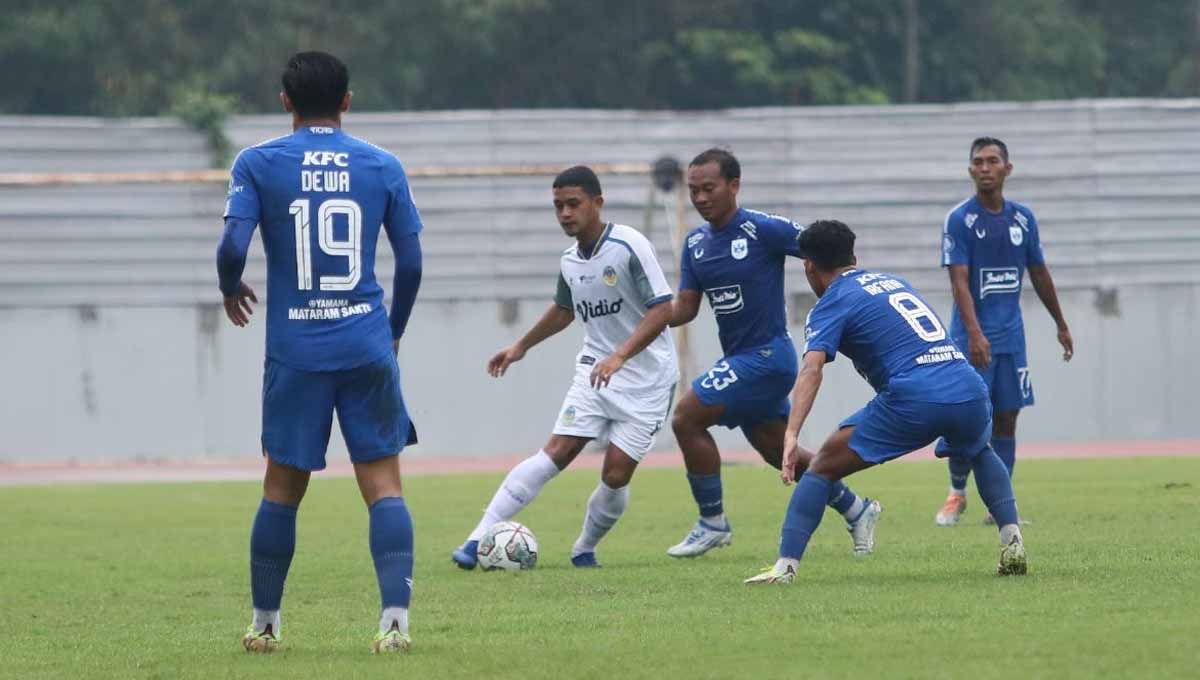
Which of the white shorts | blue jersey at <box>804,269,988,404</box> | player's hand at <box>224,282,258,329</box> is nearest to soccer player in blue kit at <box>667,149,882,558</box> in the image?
the white shorts

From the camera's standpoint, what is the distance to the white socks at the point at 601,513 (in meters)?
10.5

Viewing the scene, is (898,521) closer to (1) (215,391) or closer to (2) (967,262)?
(2) (967,262)

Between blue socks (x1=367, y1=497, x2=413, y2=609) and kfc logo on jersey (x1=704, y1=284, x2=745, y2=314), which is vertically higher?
kfc logo on jersey (x1=704, y1=284, x2=745, y2=314)

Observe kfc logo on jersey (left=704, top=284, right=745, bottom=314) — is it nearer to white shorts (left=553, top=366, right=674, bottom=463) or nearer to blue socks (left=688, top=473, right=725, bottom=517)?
white shorts (left=553, top=366, right=674, bottom=463)

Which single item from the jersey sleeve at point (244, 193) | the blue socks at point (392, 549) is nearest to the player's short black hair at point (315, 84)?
the jersey sleeve at point (244, 193)

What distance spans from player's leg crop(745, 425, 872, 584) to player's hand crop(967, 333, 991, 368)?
143 inches

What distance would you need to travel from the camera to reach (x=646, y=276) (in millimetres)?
10469

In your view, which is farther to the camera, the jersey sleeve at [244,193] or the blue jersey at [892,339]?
the blue jersey at [892,339]

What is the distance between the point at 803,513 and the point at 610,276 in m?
2.44

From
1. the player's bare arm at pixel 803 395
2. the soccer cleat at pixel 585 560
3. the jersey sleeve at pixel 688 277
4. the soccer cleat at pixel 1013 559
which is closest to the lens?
the player's bare arm at pixel 803 395

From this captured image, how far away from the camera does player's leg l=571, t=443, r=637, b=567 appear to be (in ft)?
34.5

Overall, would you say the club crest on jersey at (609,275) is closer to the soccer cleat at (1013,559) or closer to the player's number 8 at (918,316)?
the player's number 8 at (918,316)

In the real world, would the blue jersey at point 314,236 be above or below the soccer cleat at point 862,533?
above

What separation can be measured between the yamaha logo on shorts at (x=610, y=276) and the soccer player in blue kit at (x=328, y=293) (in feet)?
12.0
